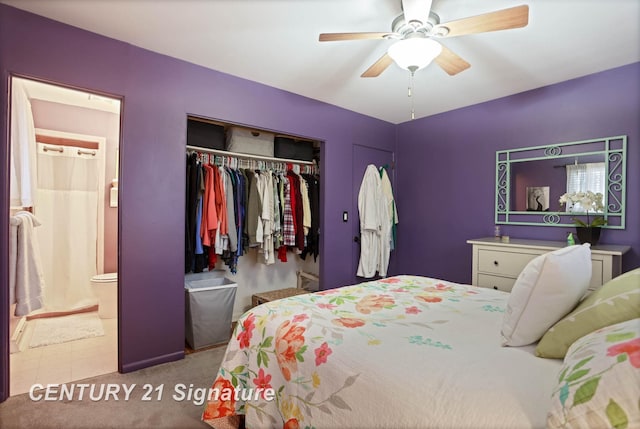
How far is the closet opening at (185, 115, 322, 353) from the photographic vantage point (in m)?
2.86

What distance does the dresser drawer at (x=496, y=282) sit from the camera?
106 inches

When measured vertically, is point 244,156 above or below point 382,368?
above

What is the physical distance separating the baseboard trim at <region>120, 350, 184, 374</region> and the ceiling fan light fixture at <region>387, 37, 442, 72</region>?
8.62 ft

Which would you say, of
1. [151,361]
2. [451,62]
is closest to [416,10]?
[451,62]

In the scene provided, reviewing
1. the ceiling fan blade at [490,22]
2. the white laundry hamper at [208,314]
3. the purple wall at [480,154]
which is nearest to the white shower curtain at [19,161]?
the white laundry hamper at [208,314]

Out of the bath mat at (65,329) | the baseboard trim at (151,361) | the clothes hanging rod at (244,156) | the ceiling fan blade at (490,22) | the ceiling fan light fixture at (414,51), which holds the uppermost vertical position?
the ceiling fan blade at (490,22)

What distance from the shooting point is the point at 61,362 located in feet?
8.21

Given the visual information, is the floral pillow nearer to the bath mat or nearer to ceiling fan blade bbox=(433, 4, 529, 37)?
ceiling fan blade bbox=(433, 4, 529, 37)

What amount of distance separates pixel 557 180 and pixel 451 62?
172cm

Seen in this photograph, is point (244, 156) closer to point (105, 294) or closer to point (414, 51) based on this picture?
point (414, 51)

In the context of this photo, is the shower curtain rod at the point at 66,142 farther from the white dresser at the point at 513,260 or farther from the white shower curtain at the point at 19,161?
the white dresser at the point at 513,260

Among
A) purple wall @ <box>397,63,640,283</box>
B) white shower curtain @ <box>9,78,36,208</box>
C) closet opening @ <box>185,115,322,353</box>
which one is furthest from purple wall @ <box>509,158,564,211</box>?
white shower curtain @ <box>9,78,36,208</box>

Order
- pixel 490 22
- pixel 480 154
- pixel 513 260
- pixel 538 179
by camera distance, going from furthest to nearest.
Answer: pixel 480 154
pixel 538 179
pixel 513 260
pixel 490 22

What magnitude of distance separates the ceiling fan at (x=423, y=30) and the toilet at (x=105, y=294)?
3.39 m
